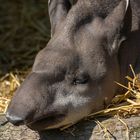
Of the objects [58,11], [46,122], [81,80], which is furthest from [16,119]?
[58,11]

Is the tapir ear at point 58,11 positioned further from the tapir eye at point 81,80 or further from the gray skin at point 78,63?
the tapir eye at point 81,80

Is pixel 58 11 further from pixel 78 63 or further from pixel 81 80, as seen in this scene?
pixel 81 80

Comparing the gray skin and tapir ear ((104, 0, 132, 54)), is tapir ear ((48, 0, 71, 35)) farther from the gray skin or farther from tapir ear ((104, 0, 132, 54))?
tapir ear ((104, 0, 132, 54))

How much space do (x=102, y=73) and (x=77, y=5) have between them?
22.2 inches

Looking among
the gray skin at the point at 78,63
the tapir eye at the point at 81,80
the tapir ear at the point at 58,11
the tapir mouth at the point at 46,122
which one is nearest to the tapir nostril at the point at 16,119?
the gray skin at the point at 78,63

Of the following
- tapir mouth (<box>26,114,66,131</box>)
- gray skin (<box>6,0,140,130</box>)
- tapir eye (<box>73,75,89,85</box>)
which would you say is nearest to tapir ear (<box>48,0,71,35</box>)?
gray skin (<box>6,0,140,130</box>)

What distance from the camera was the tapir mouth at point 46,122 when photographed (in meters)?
4.57

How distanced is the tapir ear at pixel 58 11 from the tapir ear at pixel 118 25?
33cm

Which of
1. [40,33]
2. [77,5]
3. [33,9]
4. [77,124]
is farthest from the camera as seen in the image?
[33,9]

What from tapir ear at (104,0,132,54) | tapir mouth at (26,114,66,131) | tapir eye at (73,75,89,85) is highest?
tapir ear at (104,0,132,54)

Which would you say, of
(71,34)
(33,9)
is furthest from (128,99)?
(33,9)

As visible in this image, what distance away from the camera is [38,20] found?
7.78m

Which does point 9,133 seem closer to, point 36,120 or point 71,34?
point 36,120

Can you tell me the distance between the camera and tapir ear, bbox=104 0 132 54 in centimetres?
507
